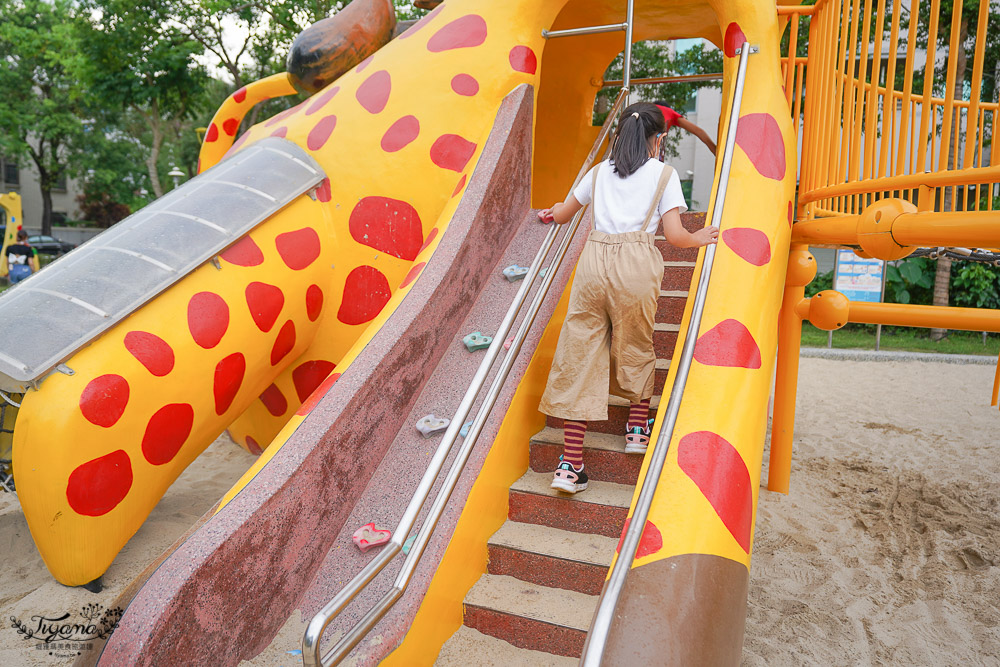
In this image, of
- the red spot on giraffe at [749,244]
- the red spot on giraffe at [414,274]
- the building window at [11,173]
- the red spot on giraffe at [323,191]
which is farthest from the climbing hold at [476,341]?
the building window at [11,173]

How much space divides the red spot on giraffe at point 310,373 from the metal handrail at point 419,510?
1493mm

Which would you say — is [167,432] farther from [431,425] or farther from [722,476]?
[722,476]

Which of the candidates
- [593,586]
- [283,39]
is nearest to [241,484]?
[593,586]

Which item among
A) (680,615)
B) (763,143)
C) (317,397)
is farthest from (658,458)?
(763,143)

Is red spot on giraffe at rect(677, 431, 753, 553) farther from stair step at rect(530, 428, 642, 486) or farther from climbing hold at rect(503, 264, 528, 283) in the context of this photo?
climbing hold at rect(503, 264, 528, 283)

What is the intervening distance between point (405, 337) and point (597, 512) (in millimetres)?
1137

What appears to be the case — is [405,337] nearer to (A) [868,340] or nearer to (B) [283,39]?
(A) [868,340]

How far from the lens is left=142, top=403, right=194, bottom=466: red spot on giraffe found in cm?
326

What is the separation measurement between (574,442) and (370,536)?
3.16ft

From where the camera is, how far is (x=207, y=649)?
2258 millimetres

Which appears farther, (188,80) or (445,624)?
(188,80)

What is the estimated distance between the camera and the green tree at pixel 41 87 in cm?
2034

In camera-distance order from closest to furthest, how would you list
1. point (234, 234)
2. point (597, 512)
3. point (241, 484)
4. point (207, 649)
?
point (207, 649), point (241, 484), point (597, 512), point (234, 234)

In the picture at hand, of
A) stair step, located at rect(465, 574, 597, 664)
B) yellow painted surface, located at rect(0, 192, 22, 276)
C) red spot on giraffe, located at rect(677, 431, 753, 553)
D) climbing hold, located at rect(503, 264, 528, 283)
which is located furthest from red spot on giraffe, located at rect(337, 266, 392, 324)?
yellow painted surface, located at rect(0, 192, 22, 276)
